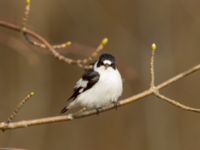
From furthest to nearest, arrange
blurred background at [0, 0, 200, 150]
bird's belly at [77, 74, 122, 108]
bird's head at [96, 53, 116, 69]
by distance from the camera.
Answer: blurred background at [0, 0, 200, 150] < bird's head at [96, 53, 116, 69] < bird's belly at [77, 74, 122, 108]

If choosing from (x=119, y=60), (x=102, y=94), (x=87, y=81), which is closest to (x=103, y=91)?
(x=102, y=94)

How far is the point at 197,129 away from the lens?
26.5 ft

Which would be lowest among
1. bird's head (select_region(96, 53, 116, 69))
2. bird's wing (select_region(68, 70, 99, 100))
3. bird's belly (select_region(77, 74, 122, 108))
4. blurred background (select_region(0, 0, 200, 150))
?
bird's belly (select_region(77, 74, 122, 108))

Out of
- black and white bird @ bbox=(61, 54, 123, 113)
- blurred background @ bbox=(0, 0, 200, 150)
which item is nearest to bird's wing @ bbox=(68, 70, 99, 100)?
black and white bird @ bbox=(61, 54, 123, 113)

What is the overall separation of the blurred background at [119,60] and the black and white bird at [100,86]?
10.9 ft

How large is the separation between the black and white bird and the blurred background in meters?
3.33

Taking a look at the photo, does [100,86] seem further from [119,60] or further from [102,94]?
[119,60]

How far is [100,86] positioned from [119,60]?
3.45 m

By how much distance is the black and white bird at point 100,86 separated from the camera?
4.15 meters

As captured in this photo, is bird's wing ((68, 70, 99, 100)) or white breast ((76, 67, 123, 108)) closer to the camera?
white breast ((76, 67, 123, 108))

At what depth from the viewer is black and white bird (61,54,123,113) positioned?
4.15m

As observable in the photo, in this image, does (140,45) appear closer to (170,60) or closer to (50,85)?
(170,60)

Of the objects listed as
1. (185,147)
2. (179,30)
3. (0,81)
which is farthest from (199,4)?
(0,81)

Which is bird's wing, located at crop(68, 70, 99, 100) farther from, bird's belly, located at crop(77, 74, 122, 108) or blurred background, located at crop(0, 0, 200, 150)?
blurred background, located at crop(0, 0, 200, 150)
